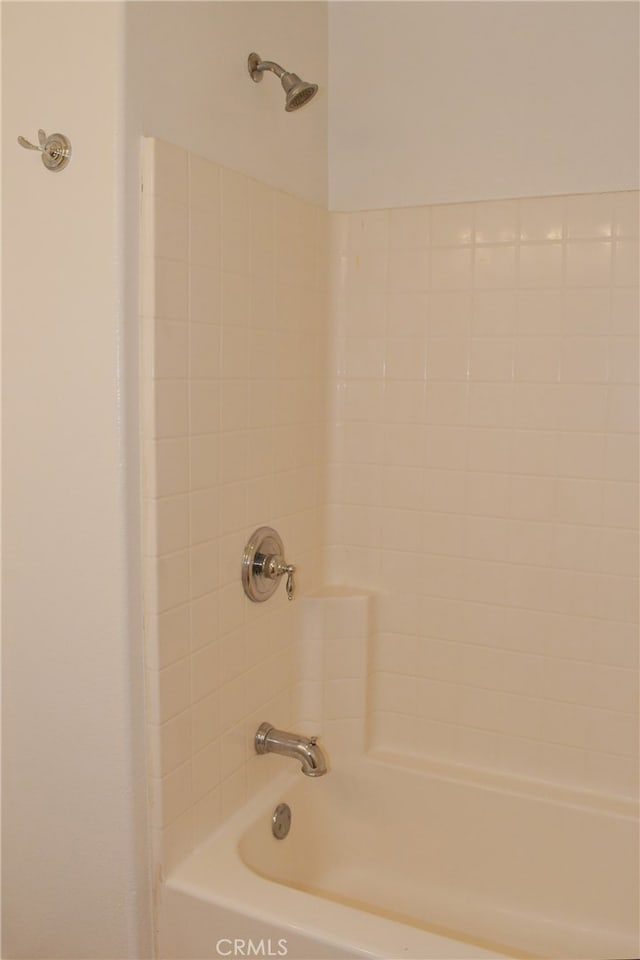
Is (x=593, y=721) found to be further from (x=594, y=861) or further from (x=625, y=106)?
(x=625, y=106)

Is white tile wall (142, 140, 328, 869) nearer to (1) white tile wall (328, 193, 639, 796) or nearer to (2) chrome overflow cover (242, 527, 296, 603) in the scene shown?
(2) chrome overflow cover (242, 527, 296, 603)

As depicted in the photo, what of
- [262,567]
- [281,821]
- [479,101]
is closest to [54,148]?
[262,567]

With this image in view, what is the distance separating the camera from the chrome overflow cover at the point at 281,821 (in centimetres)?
170

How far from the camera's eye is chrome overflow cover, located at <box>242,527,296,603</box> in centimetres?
161

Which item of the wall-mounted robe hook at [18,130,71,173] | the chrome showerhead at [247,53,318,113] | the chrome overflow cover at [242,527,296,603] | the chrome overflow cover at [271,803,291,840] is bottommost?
the chrome overflow cover at [271,803,291,840]

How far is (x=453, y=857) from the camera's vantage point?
1.86m

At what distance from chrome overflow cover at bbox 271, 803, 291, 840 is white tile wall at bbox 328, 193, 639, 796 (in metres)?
0.35

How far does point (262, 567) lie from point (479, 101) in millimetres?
1176

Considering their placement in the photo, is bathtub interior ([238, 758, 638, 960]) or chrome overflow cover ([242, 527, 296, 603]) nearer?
chrome overflow cover ([242, 527, 296, 603])

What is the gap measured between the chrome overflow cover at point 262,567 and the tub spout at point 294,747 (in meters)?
0.30

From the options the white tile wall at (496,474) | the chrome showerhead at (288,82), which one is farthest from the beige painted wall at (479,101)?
the chrome showerhead at (288,82)

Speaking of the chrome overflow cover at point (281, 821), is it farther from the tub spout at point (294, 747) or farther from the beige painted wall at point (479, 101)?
the beige painted wall at point (479, 101)

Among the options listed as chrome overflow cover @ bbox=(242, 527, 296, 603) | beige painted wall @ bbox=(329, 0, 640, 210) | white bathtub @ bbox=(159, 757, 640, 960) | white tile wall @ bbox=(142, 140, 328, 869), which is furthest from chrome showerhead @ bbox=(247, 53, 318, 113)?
white bathtub @ bbox=(159, 757, 640, 960)

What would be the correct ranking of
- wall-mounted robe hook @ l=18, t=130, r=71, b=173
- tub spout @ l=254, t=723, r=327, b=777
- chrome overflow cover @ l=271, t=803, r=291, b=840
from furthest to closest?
chrome overflow cover @ l=271, t=803, r=291, b=840 < tub spout @ l=254, t=723, r=327, b=777 < wall-mounted robe hook @ l=18, t=130, r=71, b=173
